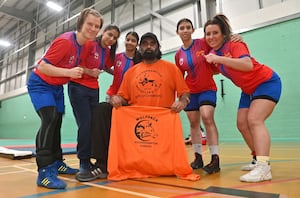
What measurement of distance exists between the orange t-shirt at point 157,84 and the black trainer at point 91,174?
71cm

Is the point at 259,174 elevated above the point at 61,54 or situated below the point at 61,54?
below

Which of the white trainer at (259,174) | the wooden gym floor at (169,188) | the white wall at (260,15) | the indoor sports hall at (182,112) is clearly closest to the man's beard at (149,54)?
the indoor sports hall at (182,112)

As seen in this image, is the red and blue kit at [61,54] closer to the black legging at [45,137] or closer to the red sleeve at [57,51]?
the red sleeve at [57,51]

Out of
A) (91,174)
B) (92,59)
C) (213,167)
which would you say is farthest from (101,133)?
(213,167)

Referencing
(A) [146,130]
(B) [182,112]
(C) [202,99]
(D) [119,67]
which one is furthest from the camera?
(B) [182,112]

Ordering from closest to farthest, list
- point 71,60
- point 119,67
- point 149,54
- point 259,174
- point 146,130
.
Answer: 1. point 259,174
2. point 71,60
3. point 146,130
4. point 149,54
5. point 119,67

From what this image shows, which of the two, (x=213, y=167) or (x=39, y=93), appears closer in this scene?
(x=39, y=93)

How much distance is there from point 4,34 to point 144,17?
1285 cm

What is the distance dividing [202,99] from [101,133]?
1.05 meters

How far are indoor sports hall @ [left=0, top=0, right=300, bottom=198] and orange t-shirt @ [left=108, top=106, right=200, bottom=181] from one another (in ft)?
0.30

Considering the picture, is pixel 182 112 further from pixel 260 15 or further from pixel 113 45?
pixel 113 45

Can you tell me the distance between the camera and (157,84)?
2191mm

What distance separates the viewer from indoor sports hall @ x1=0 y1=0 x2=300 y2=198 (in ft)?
5.50

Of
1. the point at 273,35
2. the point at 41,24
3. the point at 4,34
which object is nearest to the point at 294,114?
the point at 273,35
